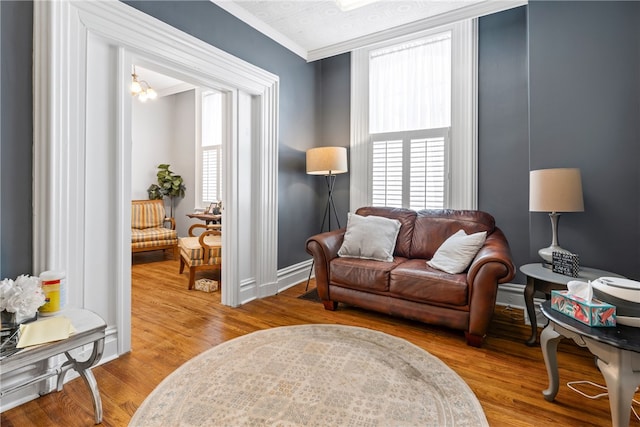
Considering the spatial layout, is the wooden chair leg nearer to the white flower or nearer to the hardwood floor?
the hardwood floor

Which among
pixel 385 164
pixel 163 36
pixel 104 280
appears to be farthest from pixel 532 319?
pixel 163 36

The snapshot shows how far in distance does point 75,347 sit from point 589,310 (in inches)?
93.6

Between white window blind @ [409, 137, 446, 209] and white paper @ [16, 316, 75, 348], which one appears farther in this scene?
white window blind @ [409, 137, 446, 209]

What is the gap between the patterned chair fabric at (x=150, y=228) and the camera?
4.80 metres

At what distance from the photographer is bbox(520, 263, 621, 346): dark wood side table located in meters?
2.10

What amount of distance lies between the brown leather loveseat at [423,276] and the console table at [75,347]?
185cm

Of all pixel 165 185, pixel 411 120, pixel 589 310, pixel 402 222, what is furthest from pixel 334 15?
pixel 165 185

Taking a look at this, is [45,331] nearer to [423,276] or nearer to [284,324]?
[284,324]

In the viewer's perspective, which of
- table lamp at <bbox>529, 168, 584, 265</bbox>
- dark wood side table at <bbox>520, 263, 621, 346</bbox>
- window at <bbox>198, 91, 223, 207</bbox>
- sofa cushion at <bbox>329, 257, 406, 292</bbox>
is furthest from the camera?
window at <bbox>198, 91, 223, 207</bbox>

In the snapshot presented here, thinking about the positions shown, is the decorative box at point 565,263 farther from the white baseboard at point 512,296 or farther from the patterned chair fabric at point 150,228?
the patterned chair fabric at point 150,228

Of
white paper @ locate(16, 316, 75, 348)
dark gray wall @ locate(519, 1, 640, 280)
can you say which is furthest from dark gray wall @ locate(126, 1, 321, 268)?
dark gray wall @ locate(519, 1, 640, 280)

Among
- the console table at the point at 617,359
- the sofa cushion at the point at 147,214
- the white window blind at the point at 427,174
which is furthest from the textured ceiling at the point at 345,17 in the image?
the sofa cushion at the point at 147,214

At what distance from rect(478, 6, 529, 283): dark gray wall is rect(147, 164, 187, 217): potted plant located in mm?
5078

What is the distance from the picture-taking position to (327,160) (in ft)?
11.6
